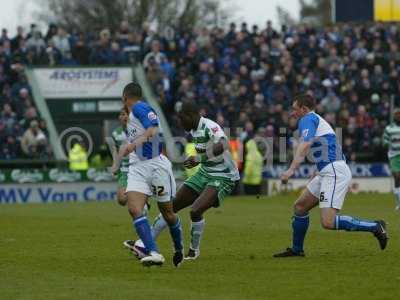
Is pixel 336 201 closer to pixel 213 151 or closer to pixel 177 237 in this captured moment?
pixel 213 151

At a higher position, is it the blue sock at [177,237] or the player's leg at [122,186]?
the blue sock at [177,237]

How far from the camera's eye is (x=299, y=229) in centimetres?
1499

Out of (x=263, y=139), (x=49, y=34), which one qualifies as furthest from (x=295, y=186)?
(x=49, y=34)

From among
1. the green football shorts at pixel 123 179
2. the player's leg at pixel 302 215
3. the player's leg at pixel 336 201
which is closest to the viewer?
the player's leg at pixel 336 201

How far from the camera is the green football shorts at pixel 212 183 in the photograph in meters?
15.2

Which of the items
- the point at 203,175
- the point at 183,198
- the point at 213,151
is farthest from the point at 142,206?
the point at 203,175

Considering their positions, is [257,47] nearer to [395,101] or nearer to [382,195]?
[395,101]

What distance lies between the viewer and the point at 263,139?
35.4m

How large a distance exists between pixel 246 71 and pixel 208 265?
24893 mm

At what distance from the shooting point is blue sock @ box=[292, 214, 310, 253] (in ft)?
49.1

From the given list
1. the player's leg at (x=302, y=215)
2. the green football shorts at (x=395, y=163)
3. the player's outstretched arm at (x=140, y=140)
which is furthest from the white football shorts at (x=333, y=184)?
the green football shorts at (x=395, y=163)

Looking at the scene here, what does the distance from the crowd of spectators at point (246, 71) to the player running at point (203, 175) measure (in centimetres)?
1941

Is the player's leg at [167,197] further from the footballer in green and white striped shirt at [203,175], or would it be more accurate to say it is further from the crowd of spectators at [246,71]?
the crowd of spectators at [246,71]

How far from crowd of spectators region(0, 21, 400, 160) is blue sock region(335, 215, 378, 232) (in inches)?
→ 784
